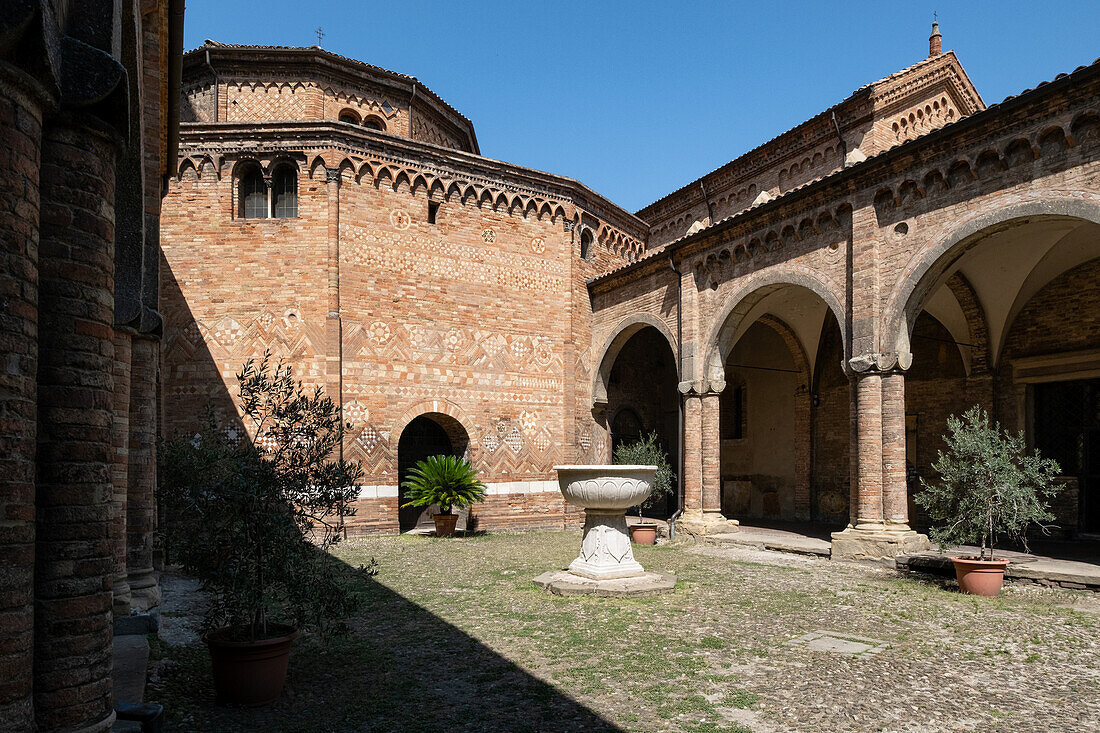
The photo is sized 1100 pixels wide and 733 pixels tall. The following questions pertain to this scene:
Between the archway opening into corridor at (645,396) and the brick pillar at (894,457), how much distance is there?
8.81m

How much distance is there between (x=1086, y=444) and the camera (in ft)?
42.5

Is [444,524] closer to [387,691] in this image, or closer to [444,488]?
[444,488]

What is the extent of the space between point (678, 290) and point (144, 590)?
449 inches

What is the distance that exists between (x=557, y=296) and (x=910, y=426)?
8.49m

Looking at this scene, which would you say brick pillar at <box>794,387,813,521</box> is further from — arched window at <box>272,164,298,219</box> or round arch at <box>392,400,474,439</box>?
arched window at <box>272,164,298,219</box>

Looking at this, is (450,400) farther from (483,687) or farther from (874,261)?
(483,687)

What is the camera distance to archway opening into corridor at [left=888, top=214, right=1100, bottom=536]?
1255 cm

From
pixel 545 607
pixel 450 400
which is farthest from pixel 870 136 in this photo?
pixel 545 607

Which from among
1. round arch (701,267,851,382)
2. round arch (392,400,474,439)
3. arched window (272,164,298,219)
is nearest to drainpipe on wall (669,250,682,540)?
round arch (701,267,851,382)

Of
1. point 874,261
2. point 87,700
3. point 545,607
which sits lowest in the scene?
point 545,607

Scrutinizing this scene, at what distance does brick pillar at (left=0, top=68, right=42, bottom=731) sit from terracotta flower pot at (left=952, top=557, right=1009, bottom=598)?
9.58m

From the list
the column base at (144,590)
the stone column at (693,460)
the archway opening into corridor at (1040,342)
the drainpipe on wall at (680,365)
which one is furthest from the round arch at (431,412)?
the archway opening into corridor at (1040,342)

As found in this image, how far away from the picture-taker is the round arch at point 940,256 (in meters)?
8.87

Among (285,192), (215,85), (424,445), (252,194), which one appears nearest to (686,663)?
(424,445)
